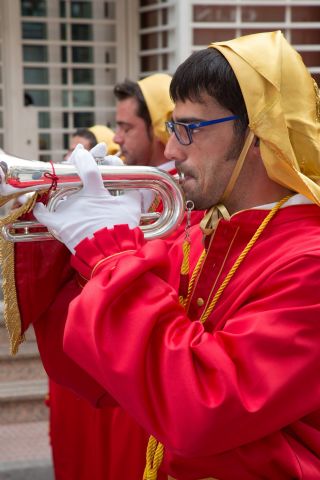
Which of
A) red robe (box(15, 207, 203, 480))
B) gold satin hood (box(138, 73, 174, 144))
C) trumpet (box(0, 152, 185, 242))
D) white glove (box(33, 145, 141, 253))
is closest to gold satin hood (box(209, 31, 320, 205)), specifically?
trumpet (box(0, 152, 185, 242))

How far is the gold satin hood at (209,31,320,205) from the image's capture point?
Result: 158cm

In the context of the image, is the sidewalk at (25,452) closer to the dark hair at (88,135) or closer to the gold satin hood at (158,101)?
the gold satin hood at (158,101)

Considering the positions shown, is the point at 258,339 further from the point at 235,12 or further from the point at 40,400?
the point at 235,12

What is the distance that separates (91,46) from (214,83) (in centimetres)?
539

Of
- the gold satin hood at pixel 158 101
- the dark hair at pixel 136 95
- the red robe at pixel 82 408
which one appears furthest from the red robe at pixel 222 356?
the dark hair at pixel 136 95

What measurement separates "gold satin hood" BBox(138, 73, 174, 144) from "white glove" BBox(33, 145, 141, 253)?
5.26 feet

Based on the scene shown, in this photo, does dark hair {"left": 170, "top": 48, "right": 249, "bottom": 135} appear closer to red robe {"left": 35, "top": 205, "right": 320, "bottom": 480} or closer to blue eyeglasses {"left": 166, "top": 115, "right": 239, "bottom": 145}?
blue eyeglasses {"left": 166, "top": 115, "right": 239, "bottom": 145}

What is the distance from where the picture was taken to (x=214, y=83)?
163 cm

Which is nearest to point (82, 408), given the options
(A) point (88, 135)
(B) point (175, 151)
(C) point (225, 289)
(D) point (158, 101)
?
(C) point (225, 289)

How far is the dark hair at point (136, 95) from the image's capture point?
3.57m

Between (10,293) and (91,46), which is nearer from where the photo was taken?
(10,293)

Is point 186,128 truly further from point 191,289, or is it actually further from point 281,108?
point 191,289

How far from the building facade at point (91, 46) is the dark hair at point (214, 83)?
4.52 meters

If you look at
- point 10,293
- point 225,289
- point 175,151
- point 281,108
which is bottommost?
point 10,293
